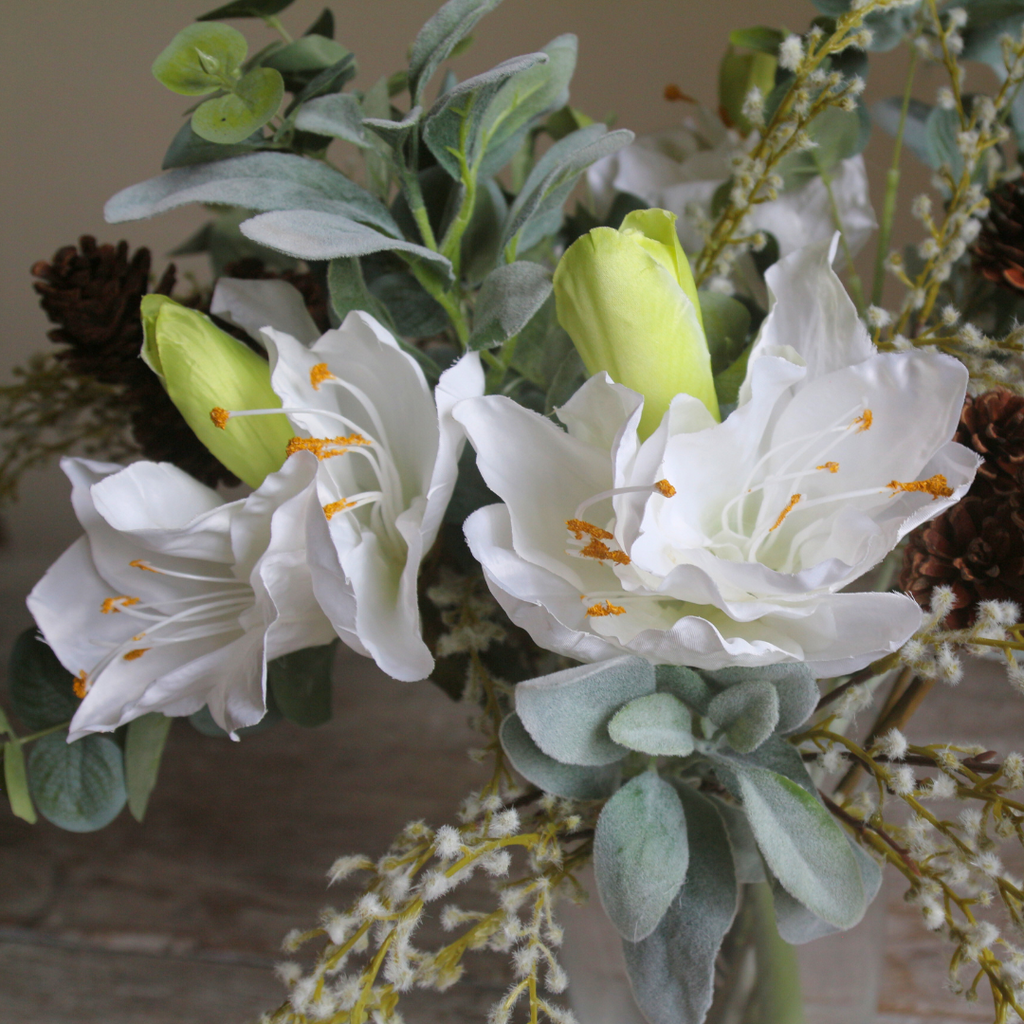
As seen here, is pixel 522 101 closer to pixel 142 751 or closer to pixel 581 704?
pixel 581 704

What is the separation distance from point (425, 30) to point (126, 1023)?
61 cm

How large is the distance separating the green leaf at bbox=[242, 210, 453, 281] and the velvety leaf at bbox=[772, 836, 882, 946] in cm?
29

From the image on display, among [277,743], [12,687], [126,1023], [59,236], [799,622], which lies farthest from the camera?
[59,236]

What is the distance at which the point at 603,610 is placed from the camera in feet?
1.11

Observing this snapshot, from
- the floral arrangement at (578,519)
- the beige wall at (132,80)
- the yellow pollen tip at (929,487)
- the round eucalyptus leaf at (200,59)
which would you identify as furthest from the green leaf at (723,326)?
the beige wall at (132,80)

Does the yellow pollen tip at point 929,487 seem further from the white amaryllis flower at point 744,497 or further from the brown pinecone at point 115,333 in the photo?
the brown pinecone at point 115,333

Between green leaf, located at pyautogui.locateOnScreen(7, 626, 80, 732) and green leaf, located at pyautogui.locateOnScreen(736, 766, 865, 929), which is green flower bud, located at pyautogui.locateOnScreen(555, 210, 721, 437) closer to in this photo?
green leaf, located at pyautogui.locateOnScreen(736, 766, 865, 929)

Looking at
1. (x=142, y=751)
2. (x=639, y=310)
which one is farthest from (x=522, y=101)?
(x=142, y=751)

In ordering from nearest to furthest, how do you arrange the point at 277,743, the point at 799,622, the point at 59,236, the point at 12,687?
the point at 799,622, the point at 12,687, the point at 277,743, the point at 59,236

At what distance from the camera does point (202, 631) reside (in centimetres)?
44

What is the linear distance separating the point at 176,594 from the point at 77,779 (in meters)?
0.14

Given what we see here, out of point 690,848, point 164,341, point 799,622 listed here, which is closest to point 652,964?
point 690,848

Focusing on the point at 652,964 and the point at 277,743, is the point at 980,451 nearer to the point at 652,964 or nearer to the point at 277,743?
the point at 652,964

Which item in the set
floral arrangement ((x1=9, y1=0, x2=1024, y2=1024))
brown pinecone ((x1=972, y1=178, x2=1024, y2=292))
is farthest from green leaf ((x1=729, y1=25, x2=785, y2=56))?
brown pinecone ((x1=972, y1=178, x2=1024, y2=292))
